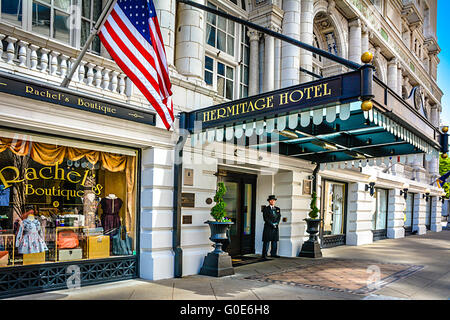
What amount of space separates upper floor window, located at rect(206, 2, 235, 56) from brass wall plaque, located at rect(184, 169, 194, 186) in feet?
15.9

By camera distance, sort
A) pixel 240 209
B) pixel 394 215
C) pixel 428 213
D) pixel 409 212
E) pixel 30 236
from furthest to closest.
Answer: pixel 428 213 < pixel 409 212 < pixel 394 215 < pixel 240 209 < pixel 30 236

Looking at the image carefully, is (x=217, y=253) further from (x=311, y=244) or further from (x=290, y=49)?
(x=290, y=49)

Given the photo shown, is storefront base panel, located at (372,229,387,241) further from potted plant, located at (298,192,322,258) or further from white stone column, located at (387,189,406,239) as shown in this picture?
potted plant, located at (298,192,322,258)

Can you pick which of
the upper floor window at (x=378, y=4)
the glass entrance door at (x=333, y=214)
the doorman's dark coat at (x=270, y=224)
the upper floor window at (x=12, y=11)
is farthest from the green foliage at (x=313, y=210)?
the upper floor window at (x=378, y=4)

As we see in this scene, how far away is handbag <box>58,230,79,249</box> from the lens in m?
7.53

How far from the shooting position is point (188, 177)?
916 centimetres

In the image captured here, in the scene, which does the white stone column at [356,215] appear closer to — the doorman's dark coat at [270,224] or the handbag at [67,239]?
the doorman's dark coat at [270,224]

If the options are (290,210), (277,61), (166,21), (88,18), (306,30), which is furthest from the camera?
(306,30)

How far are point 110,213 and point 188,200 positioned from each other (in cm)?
184

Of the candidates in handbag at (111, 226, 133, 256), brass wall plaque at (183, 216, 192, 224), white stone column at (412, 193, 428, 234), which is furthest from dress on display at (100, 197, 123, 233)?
white stone column at (412, 193, 428, 234)

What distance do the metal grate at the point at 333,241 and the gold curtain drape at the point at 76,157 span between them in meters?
9.52

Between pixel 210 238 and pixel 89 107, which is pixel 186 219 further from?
pixel 89 107

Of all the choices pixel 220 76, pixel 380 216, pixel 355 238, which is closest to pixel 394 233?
pixel 380 216

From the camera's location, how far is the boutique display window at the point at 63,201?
6887 mm
